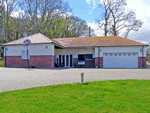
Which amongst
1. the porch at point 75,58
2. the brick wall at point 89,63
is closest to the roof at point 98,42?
the porch at point 75,58

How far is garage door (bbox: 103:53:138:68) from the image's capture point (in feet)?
67.0

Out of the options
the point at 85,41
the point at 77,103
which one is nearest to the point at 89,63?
the point at 85,41

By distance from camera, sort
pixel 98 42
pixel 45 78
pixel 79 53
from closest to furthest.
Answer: pixel 45 78 → pixel 79 53 → pixel 98 42

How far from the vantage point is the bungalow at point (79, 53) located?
1955 cm

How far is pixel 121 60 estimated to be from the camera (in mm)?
20703

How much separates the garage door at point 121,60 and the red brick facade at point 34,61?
758 centimetres

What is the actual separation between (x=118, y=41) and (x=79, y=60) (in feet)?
20.5

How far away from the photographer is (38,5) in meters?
33.9

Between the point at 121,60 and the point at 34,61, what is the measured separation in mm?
11720

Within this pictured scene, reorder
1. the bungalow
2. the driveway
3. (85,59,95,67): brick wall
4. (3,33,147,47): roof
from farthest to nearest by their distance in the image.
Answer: (85,59,95,67): brick wall, (3,33,147,47): roof, the bungalow, the driveway

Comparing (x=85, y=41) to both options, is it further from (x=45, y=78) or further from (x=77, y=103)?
(x=77, y=103)

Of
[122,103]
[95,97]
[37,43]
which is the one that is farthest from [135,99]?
[37,43]

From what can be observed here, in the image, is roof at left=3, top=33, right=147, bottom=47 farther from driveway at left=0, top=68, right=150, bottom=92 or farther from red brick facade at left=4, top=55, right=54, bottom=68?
driveway at left=0, top=68, right=150, bottom=92

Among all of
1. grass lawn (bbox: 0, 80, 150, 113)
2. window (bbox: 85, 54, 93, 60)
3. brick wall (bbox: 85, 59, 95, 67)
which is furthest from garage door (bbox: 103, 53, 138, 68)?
grass lawn (bbox: 0, 80, 150, 113)
